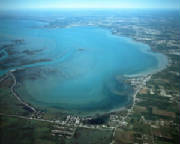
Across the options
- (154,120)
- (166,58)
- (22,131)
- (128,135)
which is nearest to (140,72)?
(166,58)

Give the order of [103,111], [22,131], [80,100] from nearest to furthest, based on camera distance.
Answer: [22,131], [103,111], [80,100]

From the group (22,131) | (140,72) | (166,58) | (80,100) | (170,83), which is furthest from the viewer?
(166,58)

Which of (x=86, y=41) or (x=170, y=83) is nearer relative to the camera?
(x=170, y=83)

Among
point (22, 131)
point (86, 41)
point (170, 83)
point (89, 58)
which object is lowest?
point (22, 131)

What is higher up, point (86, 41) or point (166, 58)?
point (86, 41)

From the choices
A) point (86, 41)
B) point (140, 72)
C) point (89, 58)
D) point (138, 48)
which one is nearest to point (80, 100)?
point (140, 72)

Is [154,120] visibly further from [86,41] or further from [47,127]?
[86,41]
